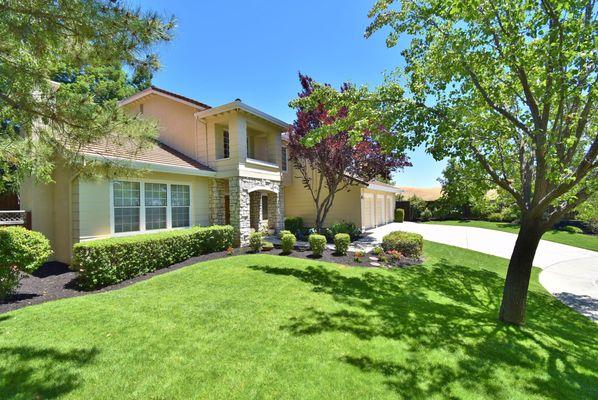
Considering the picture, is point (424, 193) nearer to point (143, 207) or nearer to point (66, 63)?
point (143, 207)

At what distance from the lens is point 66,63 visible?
463 centimetres

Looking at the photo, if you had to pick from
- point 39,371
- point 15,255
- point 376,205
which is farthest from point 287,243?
point 376,205

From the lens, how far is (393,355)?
418 cm

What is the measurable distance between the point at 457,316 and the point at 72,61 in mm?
8856

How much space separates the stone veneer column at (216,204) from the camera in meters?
12.8

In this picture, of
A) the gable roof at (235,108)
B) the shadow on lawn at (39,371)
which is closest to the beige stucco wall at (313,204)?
the gable roof at (235,108)

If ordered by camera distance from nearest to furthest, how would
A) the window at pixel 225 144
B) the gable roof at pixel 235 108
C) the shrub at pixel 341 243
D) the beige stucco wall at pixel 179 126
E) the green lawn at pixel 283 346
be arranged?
1. the green lawn at pixel 283 346
2. the shrub at pixel 341 243
3. the gable roof at pixel 235 108
4. the beige stucco wall at pixel 179 126
5. the window at pixel 225 144

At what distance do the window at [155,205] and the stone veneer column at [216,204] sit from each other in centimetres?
227

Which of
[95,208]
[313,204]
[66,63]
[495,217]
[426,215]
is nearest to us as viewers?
[66,63]

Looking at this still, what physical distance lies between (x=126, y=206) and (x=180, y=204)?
2178 mm

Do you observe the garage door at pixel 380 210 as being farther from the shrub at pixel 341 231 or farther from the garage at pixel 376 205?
the shrub at pixel 341 231

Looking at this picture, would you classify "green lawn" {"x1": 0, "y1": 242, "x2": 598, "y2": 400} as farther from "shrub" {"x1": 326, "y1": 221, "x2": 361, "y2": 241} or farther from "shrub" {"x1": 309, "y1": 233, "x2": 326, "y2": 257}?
"shrub" {"x1": 326, "y1": 221, "x2": 361, "y2": 241}

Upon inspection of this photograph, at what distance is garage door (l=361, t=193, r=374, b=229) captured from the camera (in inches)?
762

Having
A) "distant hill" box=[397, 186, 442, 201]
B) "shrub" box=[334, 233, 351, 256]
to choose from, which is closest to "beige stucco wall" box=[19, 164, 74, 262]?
"shrub" box=[334, 233, 351, 256]
